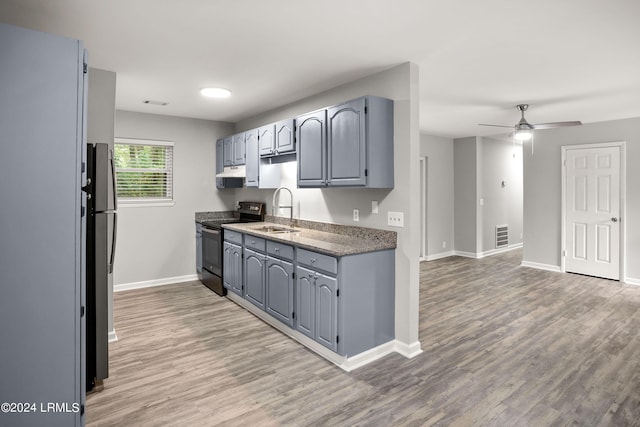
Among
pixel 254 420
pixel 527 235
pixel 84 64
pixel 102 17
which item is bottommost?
pixel 254 420

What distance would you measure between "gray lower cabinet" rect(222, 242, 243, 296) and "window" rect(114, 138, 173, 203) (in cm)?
150

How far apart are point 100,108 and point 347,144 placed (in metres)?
2.17

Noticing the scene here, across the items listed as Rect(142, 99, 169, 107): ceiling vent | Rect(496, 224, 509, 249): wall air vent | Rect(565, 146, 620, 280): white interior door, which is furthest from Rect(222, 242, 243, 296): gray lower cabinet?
Rect(496, 224, 509, 249): wall air vent

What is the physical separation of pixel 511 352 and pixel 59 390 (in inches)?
126

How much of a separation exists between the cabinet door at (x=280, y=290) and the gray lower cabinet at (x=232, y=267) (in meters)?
0.70

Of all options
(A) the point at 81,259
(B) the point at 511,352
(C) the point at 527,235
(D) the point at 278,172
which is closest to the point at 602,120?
(C) the point at 527,235

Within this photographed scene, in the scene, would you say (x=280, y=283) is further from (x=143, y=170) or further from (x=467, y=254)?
(x=467, y=254)

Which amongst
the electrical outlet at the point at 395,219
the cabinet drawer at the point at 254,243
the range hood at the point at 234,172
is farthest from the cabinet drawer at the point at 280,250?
the range hood at the point at 234,172

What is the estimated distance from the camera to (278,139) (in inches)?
161

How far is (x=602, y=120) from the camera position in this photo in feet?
17.8

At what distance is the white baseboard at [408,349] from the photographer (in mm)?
3021

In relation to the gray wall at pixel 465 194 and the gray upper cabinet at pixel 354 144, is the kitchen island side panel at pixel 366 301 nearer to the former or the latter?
the gray upper cabinet at pixel 354 144

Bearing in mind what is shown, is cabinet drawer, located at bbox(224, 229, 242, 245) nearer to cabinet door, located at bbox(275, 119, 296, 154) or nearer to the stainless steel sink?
the stainless steel sink

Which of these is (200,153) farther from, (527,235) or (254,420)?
(527,235)
